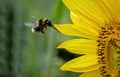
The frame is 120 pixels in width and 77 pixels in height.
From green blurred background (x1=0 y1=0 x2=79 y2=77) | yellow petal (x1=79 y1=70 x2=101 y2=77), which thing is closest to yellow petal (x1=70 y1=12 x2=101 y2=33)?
yellow petal (x1=79 y1=70 x2=101 y2=77)

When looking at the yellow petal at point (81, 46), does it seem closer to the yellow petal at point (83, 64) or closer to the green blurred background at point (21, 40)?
the yellow petal at point (83, 64)

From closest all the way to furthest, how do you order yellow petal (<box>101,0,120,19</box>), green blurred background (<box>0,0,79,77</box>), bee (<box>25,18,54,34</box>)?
yellow petal (<box>101,0,120,19</box>), bee (<box>25,18,54,34</box>), green blurred background (<box>0,0,79,77</box>)

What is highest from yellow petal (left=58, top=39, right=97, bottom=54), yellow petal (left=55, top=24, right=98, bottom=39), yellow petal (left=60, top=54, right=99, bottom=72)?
yellow petal (left=55, top=24, right=98, bottom=39)

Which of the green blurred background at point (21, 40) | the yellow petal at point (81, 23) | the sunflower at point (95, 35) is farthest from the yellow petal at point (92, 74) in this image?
the green blurred background at point (21, 40)

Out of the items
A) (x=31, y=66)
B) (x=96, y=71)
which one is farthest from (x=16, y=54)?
(x=96, y=71)

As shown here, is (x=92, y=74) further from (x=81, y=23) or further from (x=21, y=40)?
(x=21, y=40)

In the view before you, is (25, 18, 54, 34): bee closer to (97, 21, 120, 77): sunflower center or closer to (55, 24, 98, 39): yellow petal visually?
(55, 24, 98, 39): yellow petal

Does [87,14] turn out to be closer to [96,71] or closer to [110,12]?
[110,12]
